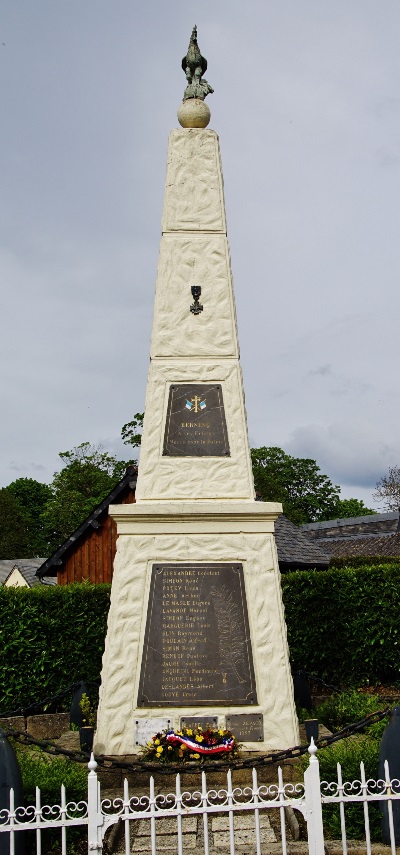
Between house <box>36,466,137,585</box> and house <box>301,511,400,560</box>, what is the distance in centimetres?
1268

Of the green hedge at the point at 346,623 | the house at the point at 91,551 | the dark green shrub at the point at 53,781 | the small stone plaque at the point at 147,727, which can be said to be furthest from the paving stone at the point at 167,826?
the house at the point at 91,551

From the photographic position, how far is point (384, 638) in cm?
1157

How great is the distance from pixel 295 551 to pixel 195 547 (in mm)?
10362

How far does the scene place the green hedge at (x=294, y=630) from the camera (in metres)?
10.9

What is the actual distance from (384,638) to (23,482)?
5623cm

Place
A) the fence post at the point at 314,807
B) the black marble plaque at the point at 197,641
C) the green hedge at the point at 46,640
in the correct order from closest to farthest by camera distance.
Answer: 1. the fence post at the point at 314,807
2. the black marble plaque at the point at 197,641
3. the green hedge at the point at 46,640

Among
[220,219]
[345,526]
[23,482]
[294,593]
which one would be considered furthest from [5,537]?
[220,219]

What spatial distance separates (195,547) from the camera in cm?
704

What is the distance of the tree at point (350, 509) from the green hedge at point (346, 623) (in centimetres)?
4495

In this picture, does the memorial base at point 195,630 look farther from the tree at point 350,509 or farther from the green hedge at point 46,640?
the tree at point 350,509

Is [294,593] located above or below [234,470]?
below

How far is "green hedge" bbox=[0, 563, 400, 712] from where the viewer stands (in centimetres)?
1094

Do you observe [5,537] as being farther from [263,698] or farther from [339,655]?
[263,698]

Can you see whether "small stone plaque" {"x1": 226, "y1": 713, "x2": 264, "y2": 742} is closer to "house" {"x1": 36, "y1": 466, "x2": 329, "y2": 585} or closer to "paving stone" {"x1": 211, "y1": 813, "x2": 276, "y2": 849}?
"paving stone" {"x1": 211, "y1": 813, "x2": 276, "y2": 849}
